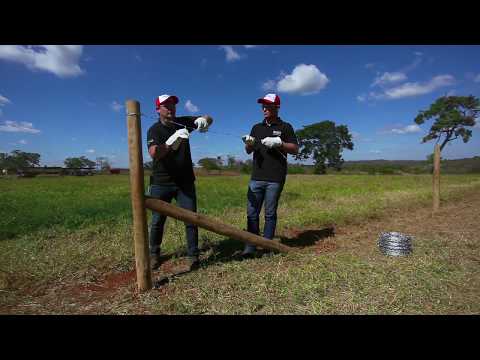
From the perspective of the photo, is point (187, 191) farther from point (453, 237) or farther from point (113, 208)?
point (113, 208)

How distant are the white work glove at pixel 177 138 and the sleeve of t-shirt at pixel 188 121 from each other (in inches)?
18.3

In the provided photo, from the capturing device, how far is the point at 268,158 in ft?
14.0

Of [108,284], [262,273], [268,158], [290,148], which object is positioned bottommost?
[108,284]

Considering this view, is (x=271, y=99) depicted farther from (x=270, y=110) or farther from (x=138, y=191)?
(x=138, y=191)

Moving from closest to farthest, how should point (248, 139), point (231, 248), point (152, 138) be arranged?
point (152, 138) < point (248, 139) < point (231, 248)

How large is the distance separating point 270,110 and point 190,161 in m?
1.46

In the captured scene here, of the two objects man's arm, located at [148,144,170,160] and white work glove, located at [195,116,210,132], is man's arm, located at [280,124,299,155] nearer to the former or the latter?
white work glove, located at [195,116,210,132]

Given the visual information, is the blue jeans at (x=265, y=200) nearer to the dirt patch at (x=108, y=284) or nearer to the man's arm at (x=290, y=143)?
the man's arm at (x=290, y=143)

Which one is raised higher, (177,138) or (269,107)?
(269,107)

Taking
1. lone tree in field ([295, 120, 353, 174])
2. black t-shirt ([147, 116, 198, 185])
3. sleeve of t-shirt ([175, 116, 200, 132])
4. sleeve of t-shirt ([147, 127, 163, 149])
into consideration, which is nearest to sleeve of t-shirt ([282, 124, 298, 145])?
sleeve of t-shirt ([175, 116, 200, 132])

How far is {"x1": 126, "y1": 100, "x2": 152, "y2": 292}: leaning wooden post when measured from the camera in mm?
2994

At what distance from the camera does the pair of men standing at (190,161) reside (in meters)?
3.77

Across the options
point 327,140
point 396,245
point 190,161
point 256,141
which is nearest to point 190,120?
point 190,161
